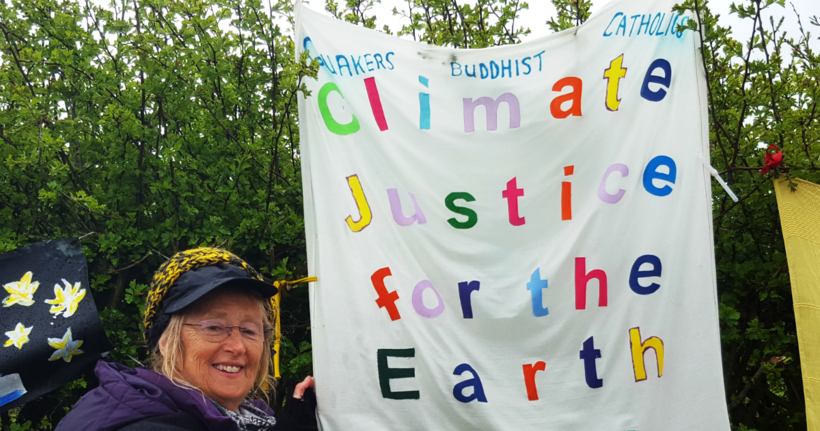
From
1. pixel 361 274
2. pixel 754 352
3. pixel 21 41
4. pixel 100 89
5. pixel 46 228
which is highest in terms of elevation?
pixel 21 41

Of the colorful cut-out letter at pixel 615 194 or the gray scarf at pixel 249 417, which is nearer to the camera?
the gray scarf at pixel 249 417

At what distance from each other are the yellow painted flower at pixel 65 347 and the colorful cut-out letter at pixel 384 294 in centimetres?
128

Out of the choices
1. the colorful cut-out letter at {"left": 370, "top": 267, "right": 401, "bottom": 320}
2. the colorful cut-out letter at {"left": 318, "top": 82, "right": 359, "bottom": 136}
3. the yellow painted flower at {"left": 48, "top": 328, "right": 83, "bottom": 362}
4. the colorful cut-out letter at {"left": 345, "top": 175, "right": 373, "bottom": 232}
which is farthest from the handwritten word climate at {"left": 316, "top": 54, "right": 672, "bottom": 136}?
the yellow painted flower at {"left": 48, "top": 328, "right": 83, "bottom": 362}

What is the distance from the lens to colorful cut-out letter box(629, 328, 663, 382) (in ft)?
Answer: 7.68

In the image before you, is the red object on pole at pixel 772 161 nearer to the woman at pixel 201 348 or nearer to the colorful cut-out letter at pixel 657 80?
the colorful cut-out letter at pixel 657 80

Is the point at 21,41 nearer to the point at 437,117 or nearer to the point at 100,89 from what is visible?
the point at 100,89

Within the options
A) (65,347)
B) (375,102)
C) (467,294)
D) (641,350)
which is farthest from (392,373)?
(65,347)

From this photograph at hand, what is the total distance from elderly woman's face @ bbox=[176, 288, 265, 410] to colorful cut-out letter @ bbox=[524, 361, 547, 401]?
1086 millimetres

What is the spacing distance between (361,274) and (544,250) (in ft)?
2.57

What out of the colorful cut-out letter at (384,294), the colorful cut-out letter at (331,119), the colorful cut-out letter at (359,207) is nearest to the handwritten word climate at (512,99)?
the colorful cut-out letter at (331,119)

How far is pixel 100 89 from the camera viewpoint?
9.62 feet

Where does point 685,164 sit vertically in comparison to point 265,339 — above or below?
above

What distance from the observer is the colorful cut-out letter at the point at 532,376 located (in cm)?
235

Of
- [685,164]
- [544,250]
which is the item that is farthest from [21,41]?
[685,164]
